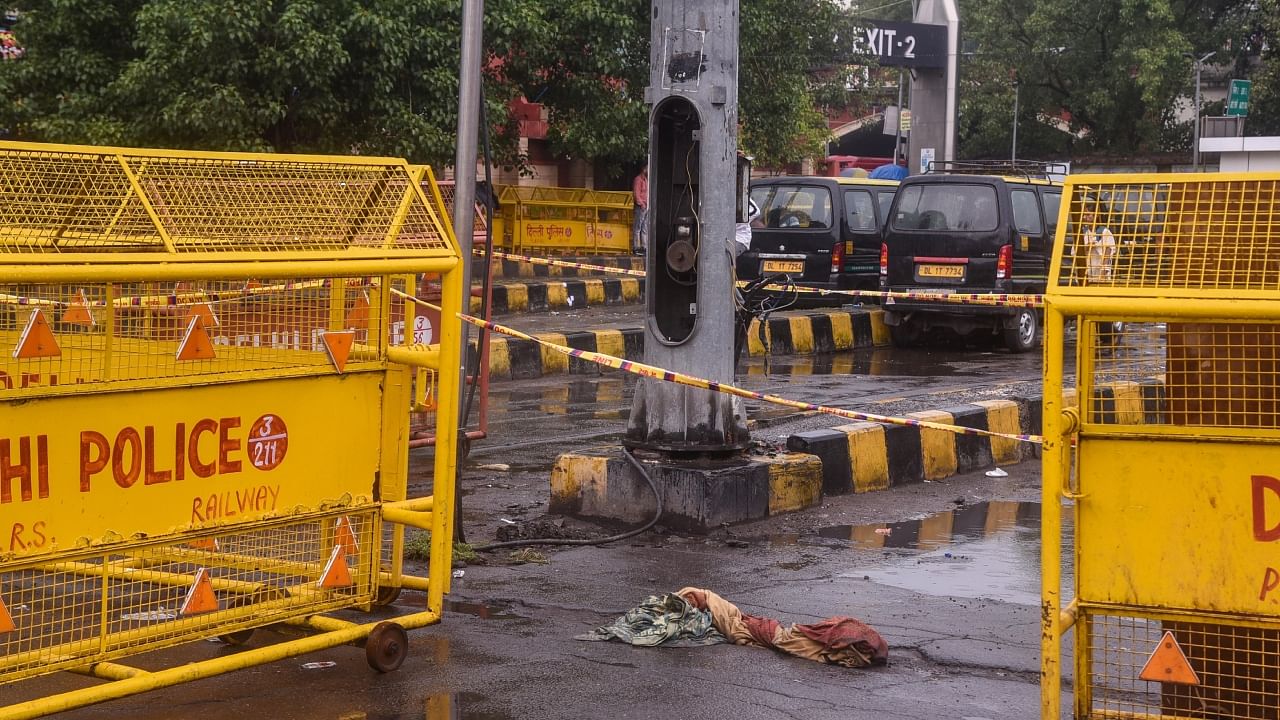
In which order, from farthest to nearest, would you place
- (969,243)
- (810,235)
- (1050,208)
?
(810,235)
(1050,208)
(969,243)

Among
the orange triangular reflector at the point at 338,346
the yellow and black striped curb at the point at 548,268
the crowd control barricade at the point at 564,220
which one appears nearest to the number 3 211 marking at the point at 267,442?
the orange triangular reflector at the point at 338,346

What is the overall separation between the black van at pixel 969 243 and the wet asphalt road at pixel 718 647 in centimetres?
696

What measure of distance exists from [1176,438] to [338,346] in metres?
2.62

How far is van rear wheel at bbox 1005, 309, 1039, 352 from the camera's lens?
664 inches

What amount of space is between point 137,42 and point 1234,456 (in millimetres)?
13365

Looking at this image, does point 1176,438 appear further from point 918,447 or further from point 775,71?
point 775,71

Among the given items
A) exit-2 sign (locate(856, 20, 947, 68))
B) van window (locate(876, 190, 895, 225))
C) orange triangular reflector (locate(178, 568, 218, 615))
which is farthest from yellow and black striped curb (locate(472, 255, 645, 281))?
orange triangular reflector (locate(178, 568, 218, 615))

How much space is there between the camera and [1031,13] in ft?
146

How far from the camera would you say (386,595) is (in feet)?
18.2

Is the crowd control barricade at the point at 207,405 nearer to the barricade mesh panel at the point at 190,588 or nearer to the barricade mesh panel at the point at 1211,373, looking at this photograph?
the barricade mesh panel at the point at 190,588

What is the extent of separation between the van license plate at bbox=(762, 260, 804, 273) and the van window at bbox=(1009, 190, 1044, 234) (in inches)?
118

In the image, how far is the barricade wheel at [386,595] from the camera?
5496 mm

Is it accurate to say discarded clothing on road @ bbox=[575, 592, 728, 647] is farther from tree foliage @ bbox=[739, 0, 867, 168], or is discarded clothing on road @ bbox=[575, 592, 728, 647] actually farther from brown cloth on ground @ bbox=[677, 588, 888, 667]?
tree foliage @ bbox=[739, 0, 867, 168]

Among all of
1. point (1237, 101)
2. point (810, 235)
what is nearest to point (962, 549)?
point (810, 235)
